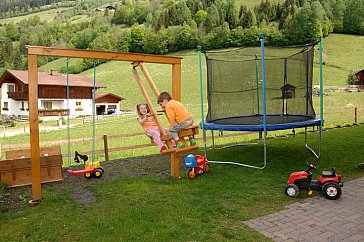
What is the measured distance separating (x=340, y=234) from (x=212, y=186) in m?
2.20

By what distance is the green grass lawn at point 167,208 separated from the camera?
3.63 metres

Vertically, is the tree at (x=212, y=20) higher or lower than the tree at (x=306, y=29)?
higher

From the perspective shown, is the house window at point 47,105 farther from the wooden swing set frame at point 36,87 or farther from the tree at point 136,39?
the tree at point 136,39

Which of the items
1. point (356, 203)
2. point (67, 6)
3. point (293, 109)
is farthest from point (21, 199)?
point (67, 6)

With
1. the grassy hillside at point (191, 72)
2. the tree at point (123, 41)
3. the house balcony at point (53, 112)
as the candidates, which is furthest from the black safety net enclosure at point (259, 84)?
the tree at point (123, 41)

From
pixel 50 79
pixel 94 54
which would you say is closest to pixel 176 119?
pixel 94 54

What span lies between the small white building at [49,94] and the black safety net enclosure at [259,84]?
28.2 meters

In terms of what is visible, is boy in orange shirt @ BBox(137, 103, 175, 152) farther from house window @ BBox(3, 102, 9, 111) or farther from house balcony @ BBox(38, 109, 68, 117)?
house window @ BBox(3, 102, 9, 111)

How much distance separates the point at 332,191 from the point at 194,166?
90.2 inches

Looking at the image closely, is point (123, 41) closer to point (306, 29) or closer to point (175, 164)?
point (306, 29)

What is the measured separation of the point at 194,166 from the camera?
19.4ft

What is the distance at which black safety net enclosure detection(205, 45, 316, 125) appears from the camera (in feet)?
26.7

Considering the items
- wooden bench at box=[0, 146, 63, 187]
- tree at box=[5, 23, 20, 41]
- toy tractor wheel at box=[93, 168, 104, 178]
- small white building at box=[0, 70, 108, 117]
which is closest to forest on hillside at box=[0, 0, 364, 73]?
tree at box=[5, 23, 20, 41]

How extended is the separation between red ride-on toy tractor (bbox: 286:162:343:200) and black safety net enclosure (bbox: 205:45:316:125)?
3090 millimetres
